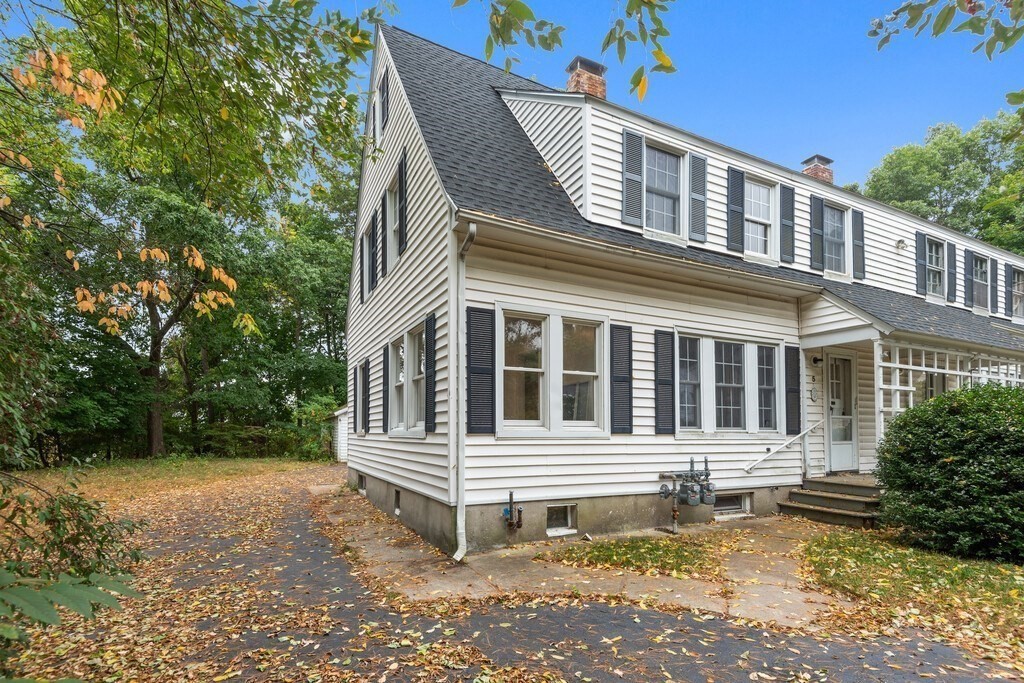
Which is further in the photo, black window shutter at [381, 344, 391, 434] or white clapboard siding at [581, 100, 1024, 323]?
black window shutter at [381, 344, 391, 434]

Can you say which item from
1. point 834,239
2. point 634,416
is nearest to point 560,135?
point 634,416

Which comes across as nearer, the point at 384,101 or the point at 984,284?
the point at 384,101

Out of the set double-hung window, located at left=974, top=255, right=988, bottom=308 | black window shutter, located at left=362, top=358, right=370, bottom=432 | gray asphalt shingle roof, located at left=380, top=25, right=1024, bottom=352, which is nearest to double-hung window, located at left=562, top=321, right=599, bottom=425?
gray asphalt shingle roof, located at left=380, top=25, right=1024, bottom=352

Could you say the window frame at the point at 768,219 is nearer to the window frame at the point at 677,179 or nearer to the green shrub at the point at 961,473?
the window frame at the point at 677,179

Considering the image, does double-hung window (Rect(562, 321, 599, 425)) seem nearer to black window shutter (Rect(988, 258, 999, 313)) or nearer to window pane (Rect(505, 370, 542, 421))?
window pane (Rect(505, 370, 542, 421))

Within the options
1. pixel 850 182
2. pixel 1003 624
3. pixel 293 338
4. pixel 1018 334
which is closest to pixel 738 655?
pixel 1003 624

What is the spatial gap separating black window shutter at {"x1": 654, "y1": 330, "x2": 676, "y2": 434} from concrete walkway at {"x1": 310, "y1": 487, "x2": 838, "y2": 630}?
5.80 feet

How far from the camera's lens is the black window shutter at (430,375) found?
725 cm

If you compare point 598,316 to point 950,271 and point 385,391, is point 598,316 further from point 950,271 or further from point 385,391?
point 950,271

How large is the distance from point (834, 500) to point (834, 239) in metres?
5.14

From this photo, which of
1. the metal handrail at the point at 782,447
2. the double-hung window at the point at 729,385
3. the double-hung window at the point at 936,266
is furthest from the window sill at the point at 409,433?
the double-hung window at the point at 936,266

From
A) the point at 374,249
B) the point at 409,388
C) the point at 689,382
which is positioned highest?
the point at 374,249

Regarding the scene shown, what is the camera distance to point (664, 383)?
8.17 meters

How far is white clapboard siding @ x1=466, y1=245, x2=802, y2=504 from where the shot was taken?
22.9 feet
